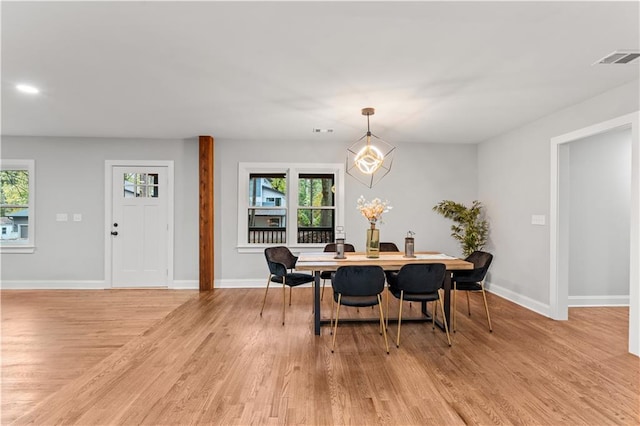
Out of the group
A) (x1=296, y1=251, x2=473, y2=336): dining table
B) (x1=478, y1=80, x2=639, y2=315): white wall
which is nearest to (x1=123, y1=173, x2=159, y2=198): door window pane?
(x1=296, y1=251, x2=473, y2=336): dining table

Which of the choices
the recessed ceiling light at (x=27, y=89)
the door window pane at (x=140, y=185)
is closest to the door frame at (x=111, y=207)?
the door window pane at (x=140, y=185)

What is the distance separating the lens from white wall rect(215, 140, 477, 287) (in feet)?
19.2

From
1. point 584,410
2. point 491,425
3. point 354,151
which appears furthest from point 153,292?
point 584,410

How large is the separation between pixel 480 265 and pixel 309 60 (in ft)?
9.79

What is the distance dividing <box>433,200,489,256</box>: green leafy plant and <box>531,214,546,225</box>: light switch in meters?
1.10

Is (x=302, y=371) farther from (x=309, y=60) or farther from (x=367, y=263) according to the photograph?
(x=309, y=60)

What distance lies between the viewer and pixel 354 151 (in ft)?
19.7

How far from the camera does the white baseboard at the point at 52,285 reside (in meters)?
5.67

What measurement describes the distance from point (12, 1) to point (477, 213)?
6.09 meters

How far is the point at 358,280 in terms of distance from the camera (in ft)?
10.5

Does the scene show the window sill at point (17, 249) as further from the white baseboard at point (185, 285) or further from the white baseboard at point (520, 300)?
the white baseboard at point (520, 300)

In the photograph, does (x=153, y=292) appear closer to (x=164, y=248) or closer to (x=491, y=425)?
(x=164, y=248)

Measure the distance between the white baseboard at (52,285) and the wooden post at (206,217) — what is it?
184 centimetres

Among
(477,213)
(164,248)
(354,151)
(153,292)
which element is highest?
(354,151)
